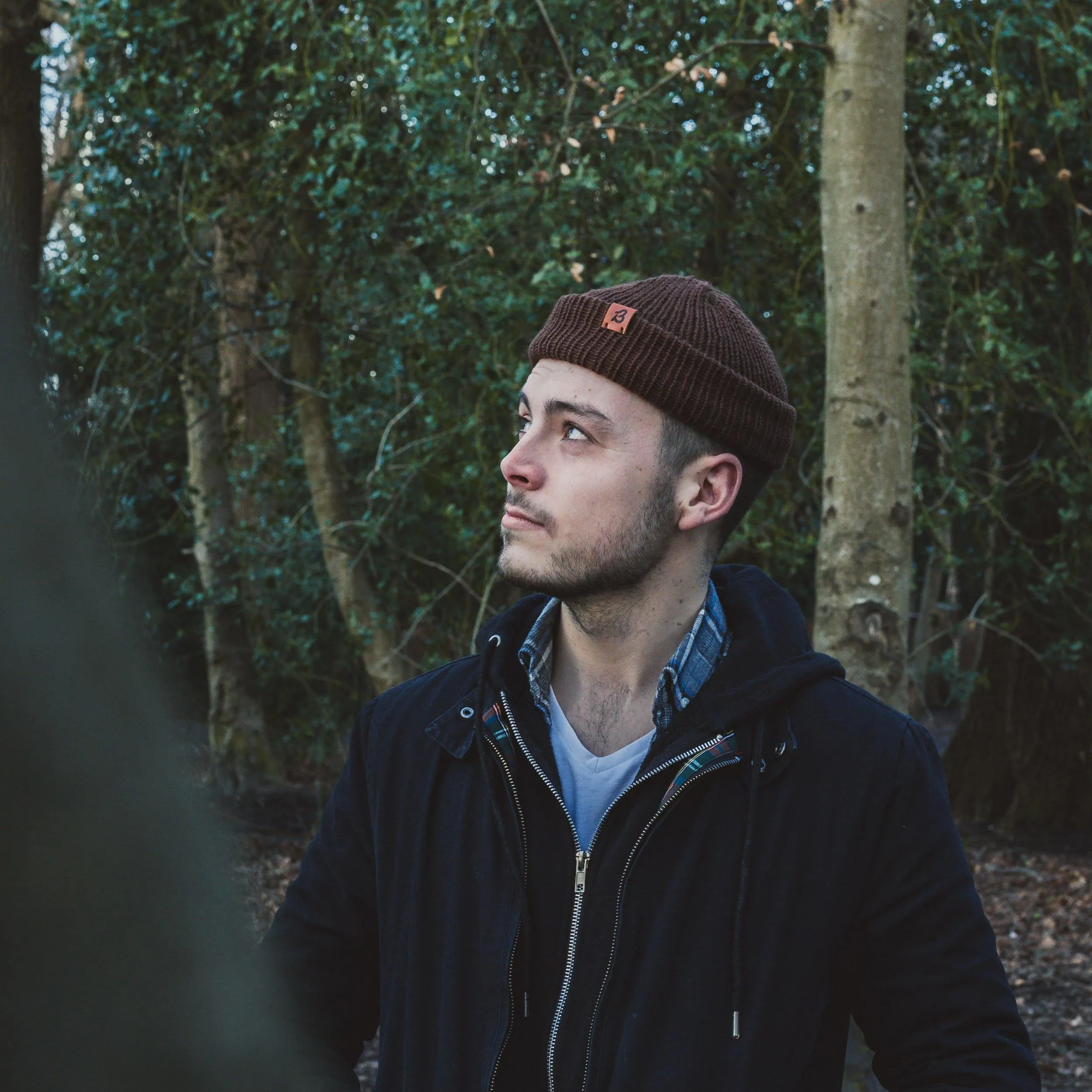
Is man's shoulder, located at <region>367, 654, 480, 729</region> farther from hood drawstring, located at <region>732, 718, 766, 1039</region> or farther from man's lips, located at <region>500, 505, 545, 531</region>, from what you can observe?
hood drawstring, located at <region>732, 718, 766, 1039</region>

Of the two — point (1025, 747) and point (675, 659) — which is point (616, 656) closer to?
point (675, 659)

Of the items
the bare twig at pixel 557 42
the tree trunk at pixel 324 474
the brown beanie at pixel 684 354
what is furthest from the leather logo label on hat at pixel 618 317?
the tree trunk at pixel 324 474

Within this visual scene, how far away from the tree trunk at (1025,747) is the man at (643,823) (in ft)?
28.7

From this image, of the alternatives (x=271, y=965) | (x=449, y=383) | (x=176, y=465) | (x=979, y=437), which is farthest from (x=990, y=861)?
(x=271, y=965)

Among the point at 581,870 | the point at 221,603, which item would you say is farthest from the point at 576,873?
the point at 221,603

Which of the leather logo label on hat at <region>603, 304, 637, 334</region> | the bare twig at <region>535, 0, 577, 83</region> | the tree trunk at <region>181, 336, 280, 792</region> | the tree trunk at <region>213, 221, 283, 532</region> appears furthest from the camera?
the tree trunk at <region>181, 336, 280, 792</region>

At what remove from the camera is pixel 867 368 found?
434 cm

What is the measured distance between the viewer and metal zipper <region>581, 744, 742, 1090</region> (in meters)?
1.87

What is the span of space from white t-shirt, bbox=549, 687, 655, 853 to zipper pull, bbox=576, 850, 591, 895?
0.13 feet

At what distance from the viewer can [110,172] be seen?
7430 millimetres

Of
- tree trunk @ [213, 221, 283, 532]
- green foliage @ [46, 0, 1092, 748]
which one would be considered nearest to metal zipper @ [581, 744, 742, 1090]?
green foliage @ [46, 0, 1092, 748]

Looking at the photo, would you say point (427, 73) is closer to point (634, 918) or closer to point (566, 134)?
point (566, 134)

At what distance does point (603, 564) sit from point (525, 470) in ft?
0.68

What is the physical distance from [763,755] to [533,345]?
874 mm
